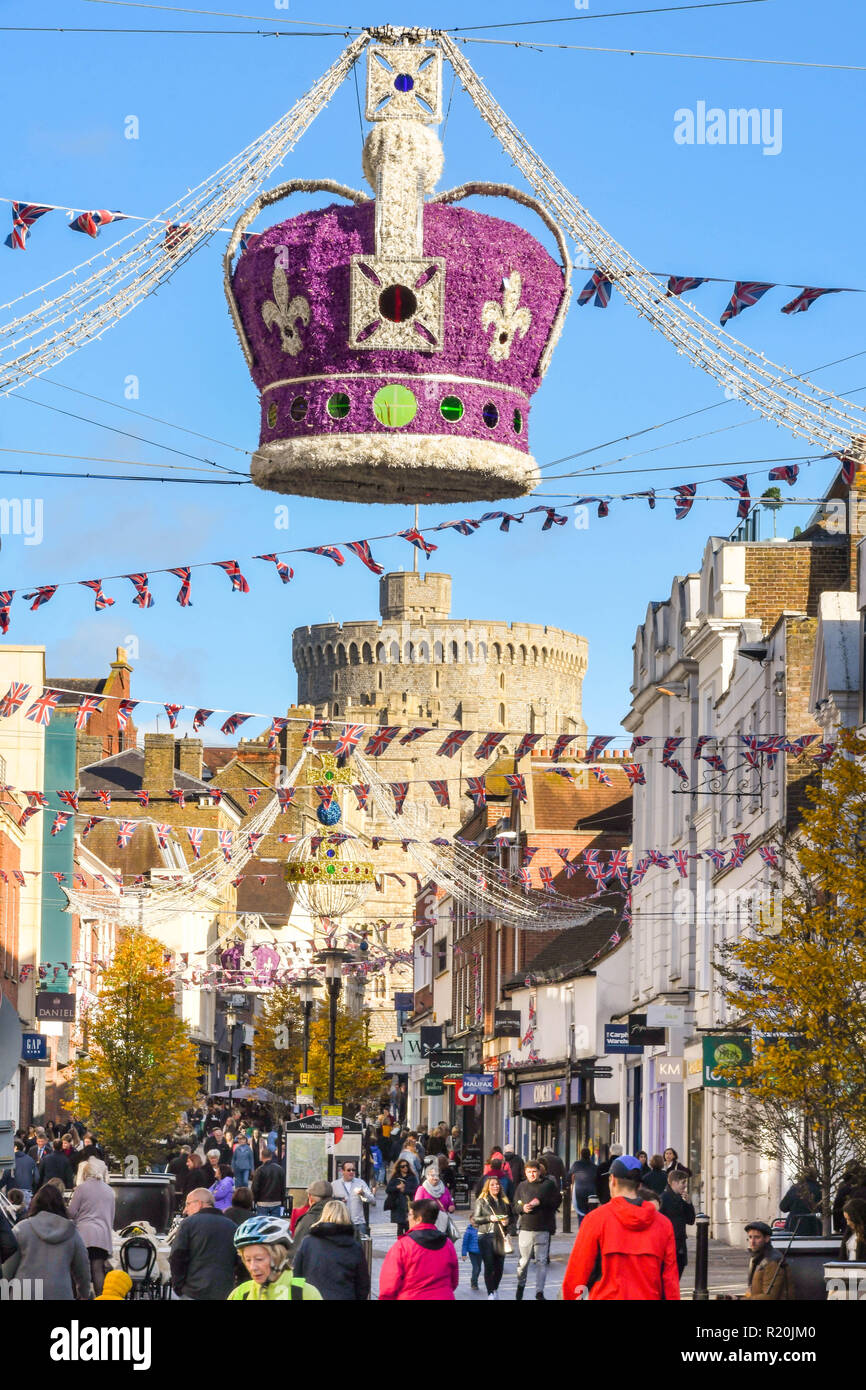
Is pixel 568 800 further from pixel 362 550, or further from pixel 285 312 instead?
pixel 285 312

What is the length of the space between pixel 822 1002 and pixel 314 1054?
61754 millimetres

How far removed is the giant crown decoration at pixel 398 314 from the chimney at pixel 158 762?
89.6 metres

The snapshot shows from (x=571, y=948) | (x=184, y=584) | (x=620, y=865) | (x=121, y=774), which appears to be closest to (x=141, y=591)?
(x=184, y=584)

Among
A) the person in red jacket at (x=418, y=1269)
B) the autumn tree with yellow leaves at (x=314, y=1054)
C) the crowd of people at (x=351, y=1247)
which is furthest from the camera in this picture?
the autumn tree with yellow leaves at (x=314, y=1054)

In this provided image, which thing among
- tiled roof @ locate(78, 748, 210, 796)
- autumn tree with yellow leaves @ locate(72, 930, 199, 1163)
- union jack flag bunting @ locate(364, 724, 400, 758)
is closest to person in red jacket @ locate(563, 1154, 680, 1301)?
union jack flag bunting @ locate(364, 724, 400, 758)

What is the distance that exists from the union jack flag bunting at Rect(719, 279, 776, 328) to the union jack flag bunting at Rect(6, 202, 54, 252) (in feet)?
12.4

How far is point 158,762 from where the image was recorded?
9850cm

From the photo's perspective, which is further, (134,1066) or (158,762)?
(158,762)

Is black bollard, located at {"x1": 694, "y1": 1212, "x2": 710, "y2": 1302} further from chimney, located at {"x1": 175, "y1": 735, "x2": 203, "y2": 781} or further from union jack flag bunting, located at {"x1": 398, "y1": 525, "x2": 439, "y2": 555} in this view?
chimney, located at {"x1": 175, "y1": 735, "x2": 203, "y2": 781}

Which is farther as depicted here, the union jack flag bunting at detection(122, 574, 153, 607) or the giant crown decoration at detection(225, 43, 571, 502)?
the union jack flag bunting at detection(122, 574, 153, 607)

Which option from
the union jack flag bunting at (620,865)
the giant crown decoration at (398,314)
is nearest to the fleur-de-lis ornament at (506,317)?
the giant crown decoration at (398,314)

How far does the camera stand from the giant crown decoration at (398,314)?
25.1 feet

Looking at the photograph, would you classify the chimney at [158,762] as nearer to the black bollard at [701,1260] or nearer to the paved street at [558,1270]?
A: the paved street at [558,1270]

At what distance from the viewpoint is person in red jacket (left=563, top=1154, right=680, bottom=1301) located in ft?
35.8
